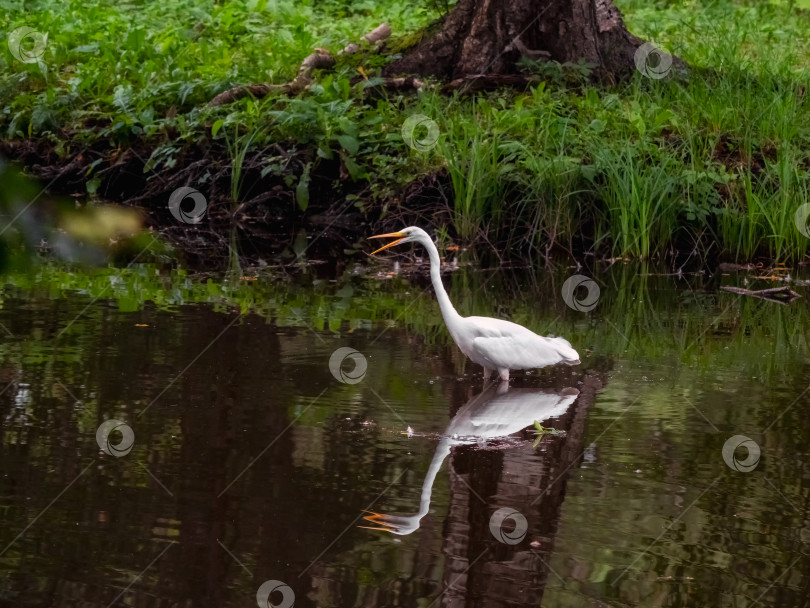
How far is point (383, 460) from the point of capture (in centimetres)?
571

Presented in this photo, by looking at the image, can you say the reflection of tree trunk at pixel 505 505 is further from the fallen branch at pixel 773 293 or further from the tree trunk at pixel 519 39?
the tree trunk at pixel 519 39

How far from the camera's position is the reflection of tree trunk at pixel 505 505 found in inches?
174

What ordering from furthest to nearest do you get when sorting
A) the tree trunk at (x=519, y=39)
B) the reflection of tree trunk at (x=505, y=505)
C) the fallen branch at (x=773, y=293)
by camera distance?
1. the tree trunk at (x=519, y=39)
2. the fallen branch at (x=773, y=293)
3. the reflection of tree trunk at (x=505, y=505)

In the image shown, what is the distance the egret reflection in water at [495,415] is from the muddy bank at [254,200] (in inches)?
179

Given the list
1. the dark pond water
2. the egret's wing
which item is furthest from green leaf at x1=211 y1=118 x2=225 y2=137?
the egret's wing

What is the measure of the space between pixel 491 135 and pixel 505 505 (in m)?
7.40

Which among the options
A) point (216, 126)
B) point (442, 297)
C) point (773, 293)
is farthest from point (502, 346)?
point (216, 126)

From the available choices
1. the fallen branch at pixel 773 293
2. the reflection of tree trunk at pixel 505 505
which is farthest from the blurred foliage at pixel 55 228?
the reflection of tree trunk at pixel 505 505

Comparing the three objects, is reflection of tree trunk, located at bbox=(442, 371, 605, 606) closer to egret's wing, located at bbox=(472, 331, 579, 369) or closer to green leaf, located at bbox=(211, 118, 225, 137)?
egret's wing, located at bbox=(472, 331, 579, 369)

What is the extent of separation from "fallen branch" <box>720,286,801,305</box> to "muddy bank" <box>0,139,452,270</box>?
9.52 ft

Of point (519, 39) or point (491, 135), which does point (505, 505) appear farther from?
point (519, 39)

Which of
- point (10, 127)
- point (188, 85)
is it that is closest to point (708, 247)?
point (188, 85)

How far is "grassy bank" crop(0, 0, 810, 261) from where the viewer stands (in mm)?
11188

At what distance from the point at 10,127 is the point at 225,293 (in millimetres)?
5825
